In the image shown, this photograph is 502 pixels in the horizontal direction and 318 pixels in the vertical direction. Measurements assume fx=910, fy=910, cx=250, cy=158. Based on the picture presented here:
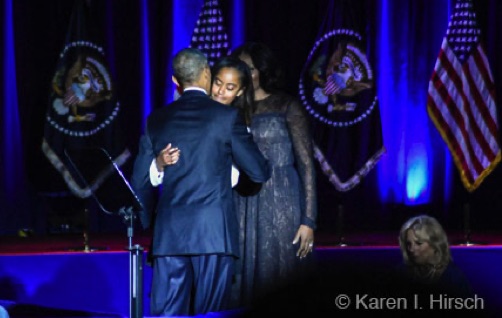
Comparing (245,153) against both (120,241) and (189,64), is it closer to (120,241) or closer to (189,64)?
(189,64)

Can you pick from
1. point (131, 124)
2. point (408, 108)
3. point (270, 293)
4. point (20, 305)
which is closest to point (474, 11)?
point (408, 108)

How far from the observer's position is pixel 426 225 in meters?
3.13

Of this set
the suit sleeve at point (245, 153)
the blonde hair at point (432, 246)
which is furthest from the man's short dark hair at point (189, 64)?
the blonde hair at point (432, 246)

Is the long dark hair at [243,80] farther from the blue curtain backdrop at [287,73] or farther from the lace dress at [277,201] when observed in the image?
the blue curtain backdrop at [287,73]

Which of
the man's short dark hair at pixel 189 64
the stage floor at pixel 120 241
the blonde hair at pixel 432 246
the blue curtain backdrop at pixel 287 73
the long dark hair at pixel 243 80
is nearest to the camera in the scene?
the man's short dark hair at pixel 189 64

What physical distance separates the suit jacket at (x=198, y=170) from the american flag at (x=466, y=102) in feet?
12.5

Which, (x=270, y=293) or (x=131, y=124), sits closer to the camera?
(x=270, y=293)

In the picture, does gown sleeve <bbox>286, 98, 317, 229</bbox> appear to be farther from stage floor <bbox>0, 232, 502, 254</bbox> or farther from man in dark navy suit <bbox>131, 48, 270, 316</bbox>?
stage floor <bbox>0, 232, 502, 254</bbox>

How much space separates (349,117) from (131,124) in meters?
1.67

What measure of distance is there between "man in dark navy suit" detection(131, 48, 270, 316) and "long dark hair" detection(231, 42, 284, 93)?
0.59m

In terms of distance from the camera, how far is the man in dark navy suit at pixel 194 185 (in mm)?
3033

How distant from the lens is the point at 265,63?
3633mm

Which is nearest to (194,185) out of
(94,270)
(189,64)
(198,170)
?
Result: (198,170)

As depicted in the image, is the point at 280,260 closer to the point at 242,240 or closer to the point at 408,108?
the point at 242,240
